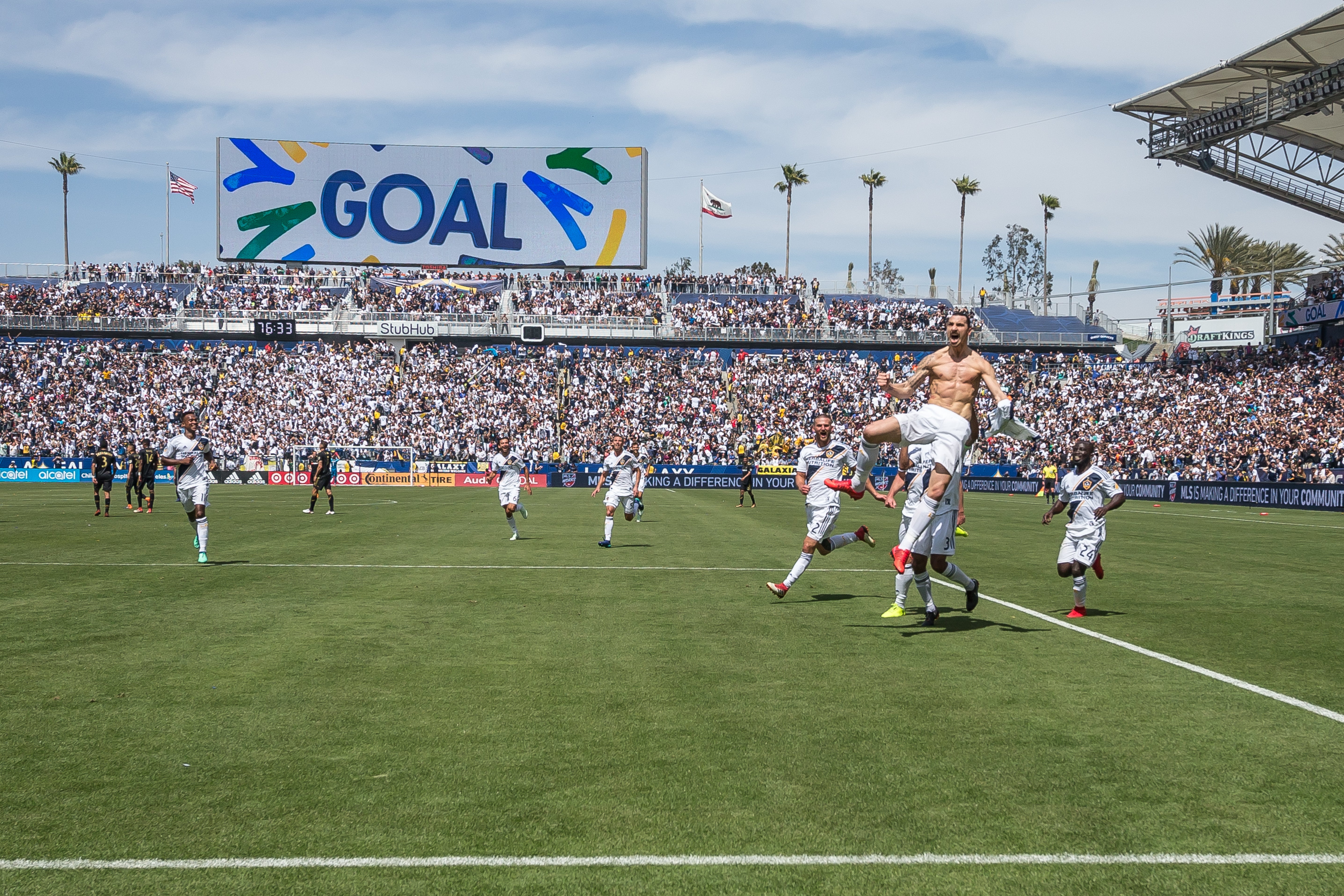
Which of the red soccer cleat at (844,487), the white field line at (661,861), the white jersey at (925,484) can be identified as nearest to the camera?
the white field line at (661,861)

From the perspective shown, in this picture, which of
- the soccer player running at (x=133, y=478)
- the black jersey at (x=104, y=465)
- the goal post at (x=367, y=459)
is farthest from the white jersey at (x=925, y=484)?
the goal post at (x=367, y=459)

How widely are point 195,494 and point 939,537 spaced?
38.9 ft

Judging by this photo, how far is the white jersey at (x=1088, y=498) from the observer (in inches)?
447

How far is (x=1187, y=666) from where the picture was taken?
337 inches

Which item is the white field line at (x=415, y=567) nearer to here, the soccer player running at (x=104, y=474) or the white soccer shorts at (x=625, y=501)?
the white soccer shorts at (x=625, y=501)

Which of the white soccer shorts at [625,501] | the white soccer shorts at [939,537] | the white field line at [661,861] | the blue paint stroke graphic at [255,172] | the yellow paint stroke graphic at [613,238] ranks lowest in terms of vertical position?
the white soccer shorts at [625,501]

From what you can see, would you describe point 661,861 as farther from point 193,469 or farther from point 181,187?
point 181,187

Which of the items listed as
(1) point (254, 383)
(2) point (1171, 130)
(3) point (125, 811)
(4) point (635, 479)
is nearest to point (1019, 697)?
(3) point (125, 811)

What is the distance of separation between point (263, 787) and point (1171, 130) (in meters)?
52.3

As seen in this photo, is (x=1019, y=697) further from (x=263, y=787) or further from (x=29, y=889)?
(x=29, y=889)

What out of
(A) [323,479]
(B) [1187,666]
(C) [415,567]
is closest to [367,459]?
(A) [323,479]

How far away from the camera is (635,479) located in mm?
20859

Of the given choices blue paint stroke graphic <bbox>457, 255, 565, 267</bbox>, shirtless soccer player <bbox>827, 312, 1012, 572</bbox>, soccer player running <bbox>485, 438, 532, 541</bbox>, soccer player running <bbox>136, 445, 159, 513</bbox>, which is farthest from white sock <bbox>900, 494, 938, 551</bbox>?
blue paint stroke graphic <bbox>457, 255, 565, 267</bbox>

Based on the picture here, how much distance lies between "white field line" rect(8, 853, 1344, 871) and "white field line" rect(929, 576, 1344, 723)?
9.87 ft
